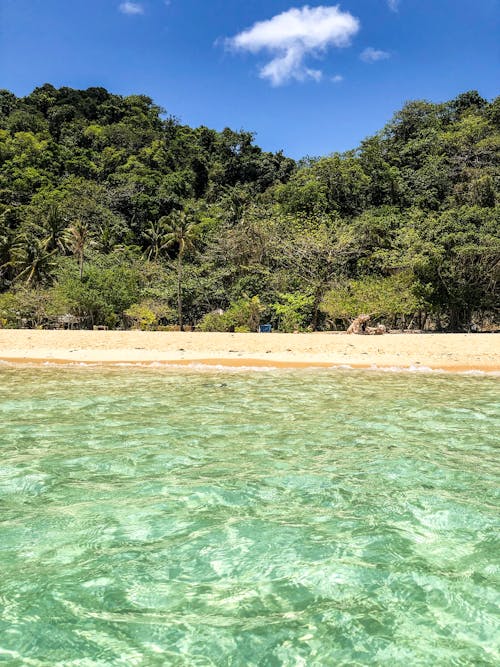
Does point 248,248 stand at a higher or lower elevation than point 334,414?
higher

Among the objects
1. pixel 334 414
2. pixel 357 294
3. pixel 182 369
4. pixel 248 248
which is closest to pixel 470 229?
pixel 357 294

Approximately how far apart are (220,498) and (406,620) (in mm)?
2282

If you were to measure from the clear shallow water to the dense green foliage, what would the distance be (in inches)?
989

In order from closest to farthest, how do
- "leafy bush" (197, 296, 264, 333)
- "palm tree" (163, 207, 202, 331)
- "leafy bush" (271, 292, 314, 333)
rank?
"leafy bush" (271, 292, 314, 333) < "leafy bush" (197, 296, 264, 333) < "palm tree" (163, 207, 202, 331)

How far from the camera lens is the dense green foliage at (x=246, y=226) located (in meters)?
34.2

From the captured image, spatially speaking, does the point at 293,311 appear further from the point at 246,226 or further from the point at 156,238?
the point at 156,238

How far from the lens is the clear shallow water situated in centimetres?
278

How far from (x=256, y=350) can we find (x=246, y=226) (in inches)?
943

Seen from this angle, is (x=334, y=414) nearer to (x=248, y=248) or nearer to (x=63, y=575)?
(x=63, y=575)

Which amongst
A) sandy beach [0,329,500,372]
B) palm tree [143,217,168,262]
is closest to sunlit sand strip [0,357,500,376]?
sandy beach [0,329,500,372]

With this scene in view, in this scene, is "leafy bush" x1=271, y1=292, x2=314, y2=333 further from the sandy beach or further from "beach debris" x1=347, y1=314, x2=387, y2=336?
the sandy beach

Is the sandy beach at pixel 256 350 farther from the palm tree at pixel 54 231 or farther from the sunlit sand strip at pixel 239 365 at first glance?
the palm tree at pixel 54 231

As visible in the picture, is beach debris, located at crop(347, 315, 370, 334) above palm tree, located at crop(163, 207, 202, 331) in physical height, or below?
below

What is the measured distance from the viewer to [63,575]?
3457 millimetres
